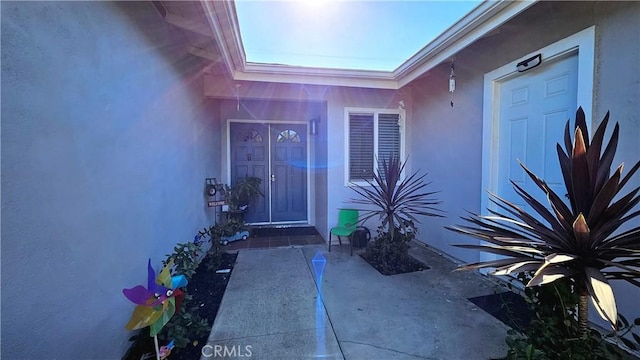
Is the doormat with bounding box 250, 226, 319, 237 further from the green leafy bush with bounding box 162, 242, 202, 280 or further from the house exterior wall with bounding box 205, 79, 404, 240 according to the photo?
the green leafy bush with bounding box 162, 242, 202, 280

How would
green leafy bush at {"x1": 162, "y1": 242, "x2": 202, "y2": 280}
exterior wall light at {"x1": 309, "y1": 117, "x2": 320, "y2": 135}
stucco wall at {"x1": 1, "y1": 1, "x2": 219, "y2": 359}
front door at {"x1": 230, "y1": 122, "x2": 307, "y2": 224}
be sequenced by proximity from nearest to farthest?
1. stucco wall at {"x1": 1, "y1": 1, "x2": 219, "y2": 359}
2. green leafy bush at {"x1": 162, "y1": 242, "x2": 202, "y2": 280}
3. exterior wall light at {"x1": 309, "y1": 117, "x2": 320, "y2": 135}
4. front door at {"x1": 230, "y1": 122, "x2": 307, "y2": 224}

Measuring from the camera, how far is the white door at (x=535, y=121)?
2448 millimetres

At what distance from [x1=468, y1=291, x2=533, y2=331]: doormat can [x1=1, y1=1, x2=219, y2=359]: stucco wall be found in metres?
2.85

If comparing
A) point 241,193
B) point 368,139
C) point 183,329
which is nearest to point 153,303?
point 183,329

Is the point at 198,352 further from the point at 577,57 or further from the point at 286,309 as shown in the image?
the point at 577,57

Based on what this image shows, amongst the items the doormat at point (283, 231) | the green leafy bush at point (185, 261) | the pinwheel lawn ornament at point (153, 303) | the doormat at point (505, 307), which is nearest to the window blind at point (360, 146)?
the doormat at point (283, 231)

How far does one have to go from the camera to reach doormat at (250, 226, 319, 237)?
5243mm

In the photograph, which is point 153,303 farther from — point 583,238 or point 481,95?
point 481,95

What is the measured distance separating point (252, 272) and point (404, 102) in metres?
3.85

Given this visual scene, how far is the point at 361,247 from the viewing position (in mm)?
4457

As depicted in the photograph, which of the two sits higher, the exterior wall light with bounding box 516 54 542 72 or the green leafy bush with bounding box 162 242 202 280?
the exterior wall light with bounding box 516 54 542 72

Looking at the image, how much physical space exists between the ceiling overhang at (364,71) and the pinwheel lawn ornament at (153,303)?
85.1 inches

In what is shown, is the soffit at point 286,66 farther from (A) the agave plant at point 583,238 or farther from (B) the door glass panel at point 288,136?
(B) the door glass panel at point 288,136

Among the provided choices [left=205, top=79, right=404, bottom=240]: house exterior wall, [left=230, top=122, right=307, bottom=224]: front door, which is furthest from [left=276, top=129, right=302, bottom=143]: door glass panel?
[left=205, top=79, right=404, bottom=240]: house exterior wall
